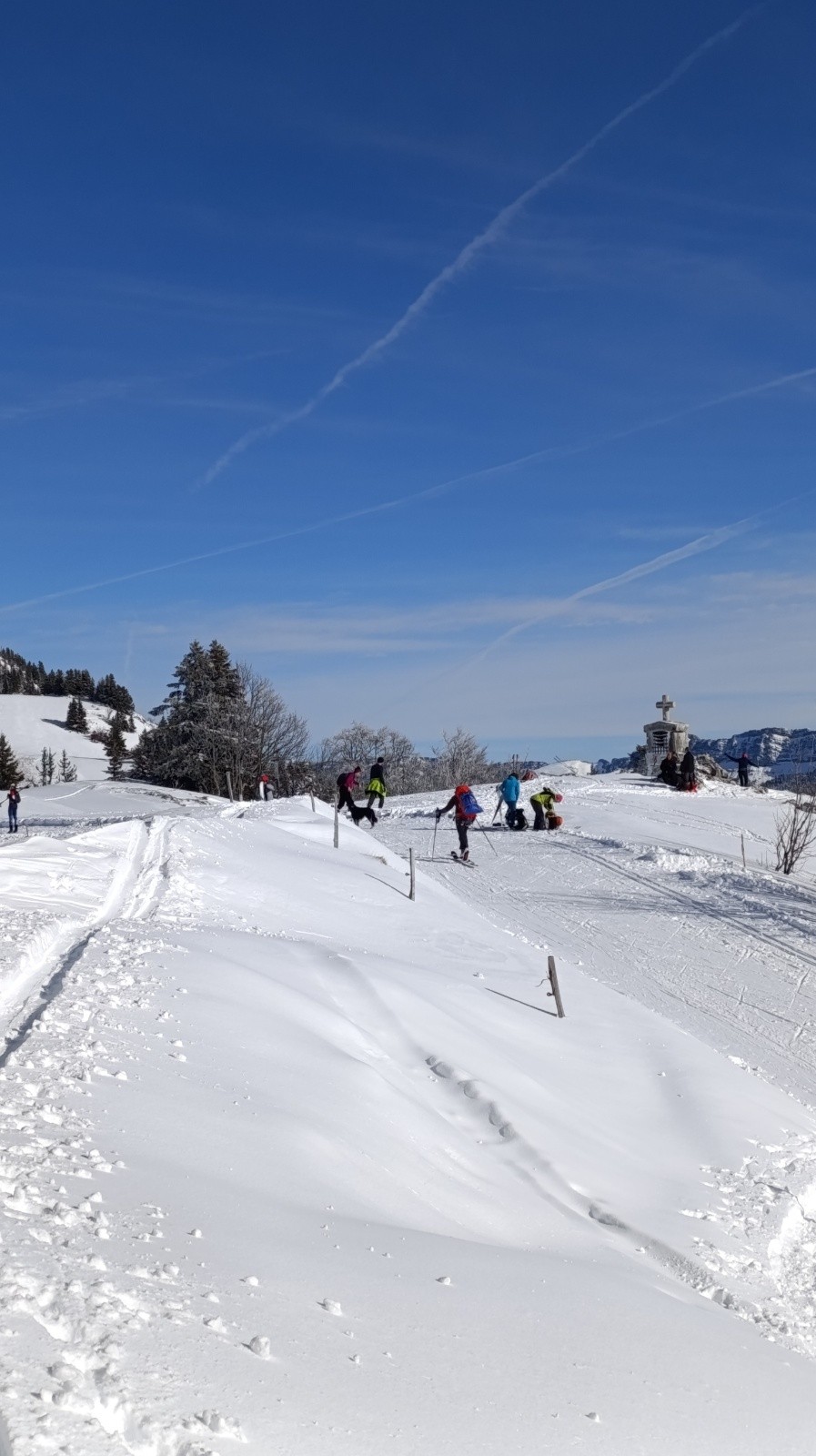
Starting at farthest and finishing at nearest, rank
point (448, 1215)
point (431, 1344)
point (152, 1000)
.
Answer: point (152, 1000)
point (448, 1215)
point (431, 1344)

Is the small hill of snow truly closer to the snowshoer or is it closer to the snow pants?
the snowshoer

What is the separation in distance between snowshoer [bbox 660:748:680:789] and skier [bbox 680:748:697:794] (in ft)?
1.31

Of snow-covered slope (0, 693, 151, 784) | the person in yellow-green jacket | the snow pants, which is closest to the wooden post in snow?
the snow pants

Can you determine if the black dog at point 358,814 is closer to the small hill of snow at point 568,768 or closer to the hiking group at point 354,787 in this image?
the hiking group at point 354,787

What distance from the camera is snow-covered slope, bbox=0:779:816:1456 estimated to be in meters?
3.76

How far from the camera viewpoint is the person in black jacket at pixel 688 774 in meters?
41.2

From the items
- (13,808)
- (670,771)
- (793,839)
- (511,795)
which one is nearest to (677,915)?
(793,839)

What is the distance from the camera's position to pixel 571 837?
29.1 m

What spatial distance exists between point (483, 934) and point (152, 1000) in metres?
8.67

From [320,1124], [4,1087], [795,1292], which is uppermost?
[4,1087]

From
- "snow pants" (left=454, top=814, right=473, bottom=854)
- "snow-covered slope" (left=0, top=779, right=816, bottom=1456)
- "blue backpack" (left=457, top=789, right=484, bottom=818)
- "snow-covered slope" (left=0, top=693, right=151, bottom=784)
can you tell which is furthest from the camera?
"snow-covered slope" (left=0, top=693, right=151, bottom=784)

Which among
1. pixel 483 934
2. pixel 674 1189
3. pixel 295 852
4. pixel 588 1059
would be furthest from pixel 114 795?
pixel 674 1189

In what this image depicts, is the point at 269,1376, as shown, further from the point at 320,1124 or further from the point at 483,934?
the point at 483,934

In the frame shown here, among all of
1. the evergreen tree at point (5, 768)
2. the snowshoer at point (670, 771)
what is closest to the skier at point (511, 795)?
the snowshoer at point (670, 771)
